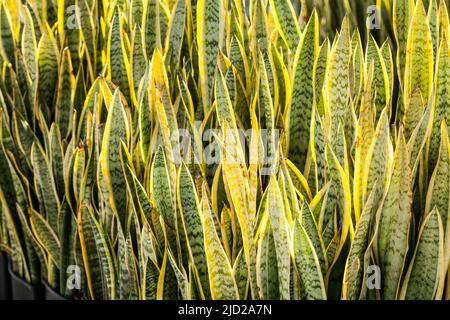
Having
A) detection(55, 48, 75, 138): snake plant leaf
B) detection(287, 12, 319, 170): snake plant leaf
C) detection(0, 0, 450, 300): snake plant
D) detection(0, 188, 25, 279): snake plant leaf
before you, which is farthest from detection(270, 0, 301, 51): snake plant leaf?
detection(0, 188, 25, 279): snake plant leaf

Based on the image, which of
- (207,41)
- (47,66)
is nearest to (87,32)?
(47,66)

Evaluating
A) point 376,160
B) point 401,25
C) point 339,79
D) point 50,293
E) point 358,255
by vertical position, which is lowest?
point 50,293

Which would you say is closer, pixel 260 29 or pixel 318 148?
pixel 318 148

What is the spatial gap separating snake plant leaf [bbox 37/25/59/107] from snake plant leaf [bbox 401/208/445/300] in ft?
2.34

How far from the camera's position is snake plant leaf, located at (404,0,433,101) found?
0.96m

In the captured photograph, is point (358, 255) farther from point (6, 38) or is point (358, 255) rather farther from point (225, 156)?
point (6, 38)

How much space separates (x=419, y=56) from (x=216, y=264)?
43 cm

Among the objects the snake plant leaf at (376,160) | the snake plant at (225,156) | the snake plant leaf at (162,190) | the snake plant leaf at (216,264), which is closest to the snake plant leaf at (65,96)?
the snake plant at (225,156)

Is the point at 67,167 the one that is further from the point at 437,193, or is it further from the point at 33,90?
the point at 437,193

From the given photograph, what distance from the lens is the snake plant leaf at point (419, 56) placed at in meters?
0.96

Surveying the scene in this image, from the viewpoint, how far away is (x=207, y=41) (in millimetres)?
1073

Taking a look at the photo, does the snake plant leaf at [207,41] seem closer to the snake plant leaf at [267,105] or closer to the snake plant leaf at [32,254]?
the snake plant leaf at [267,105]

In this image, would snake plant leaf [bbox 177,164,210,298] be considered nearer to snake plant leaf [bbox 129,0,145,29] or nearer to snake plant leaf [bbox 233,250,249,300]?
snake plant leaf [bbox 233,250,249,300]
